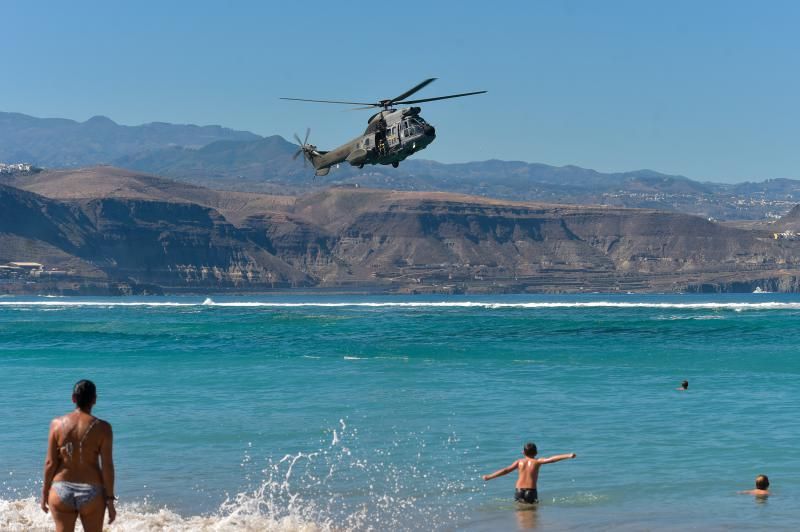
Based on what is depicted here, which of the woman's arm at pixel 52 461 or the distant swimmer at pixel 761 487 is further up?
the woman's arm at pixel 52 461

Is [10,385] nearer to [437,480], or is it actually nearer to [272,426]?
[272,426]

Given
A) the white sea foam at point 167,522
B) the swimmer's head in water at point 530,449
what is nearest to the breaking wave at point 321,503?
the white sea foam at point 167,522

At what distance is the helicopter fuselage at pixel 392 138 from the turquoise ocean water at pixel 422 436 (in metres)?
7.61

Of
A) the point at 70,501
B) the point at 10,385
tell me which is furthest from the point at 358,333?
the point at 70,501

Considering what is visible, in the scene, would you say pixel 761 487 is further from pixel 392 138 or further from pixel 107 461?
pixel 392 138

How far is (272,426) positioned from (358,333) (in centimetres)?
5004

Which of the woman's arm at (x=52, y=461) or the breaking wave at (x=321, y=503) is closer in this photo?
the woman's arm at (x=52, y=461)

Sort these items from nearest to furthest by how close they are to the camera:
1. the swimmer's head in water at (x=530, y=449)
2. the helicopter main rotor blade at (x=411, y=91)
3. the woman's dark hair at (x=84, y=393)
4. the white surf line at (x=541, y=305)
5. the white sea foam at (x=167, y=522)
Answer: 1. the woman's dark hair at (x=84, y=393)
2. the white sea foam at (x=167, y=522)
3. the swimmer's head in water at (x=530, y=449)
4. the helicopter main rotor blade at (x=411, y=91)
5. the white surf line at (x=541, y=305)

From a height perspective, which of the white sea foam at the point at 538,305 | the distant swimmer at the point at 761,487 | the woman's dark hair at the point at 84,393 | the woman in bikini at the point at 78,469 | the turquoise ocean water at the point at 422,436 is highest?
the woman's dark hair at the point at 84,393

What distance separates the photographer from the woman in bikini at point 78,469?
9.57 m

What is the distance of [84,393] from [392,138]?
2548cm

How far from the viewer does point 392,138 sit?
34219 mm

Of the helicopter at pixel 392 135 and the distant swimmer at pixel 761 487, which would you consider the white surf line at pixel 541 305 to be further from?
the distant swimmer at pixel 761 487

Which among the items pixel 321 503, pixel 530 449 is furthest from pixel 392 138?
pixel 530 449
